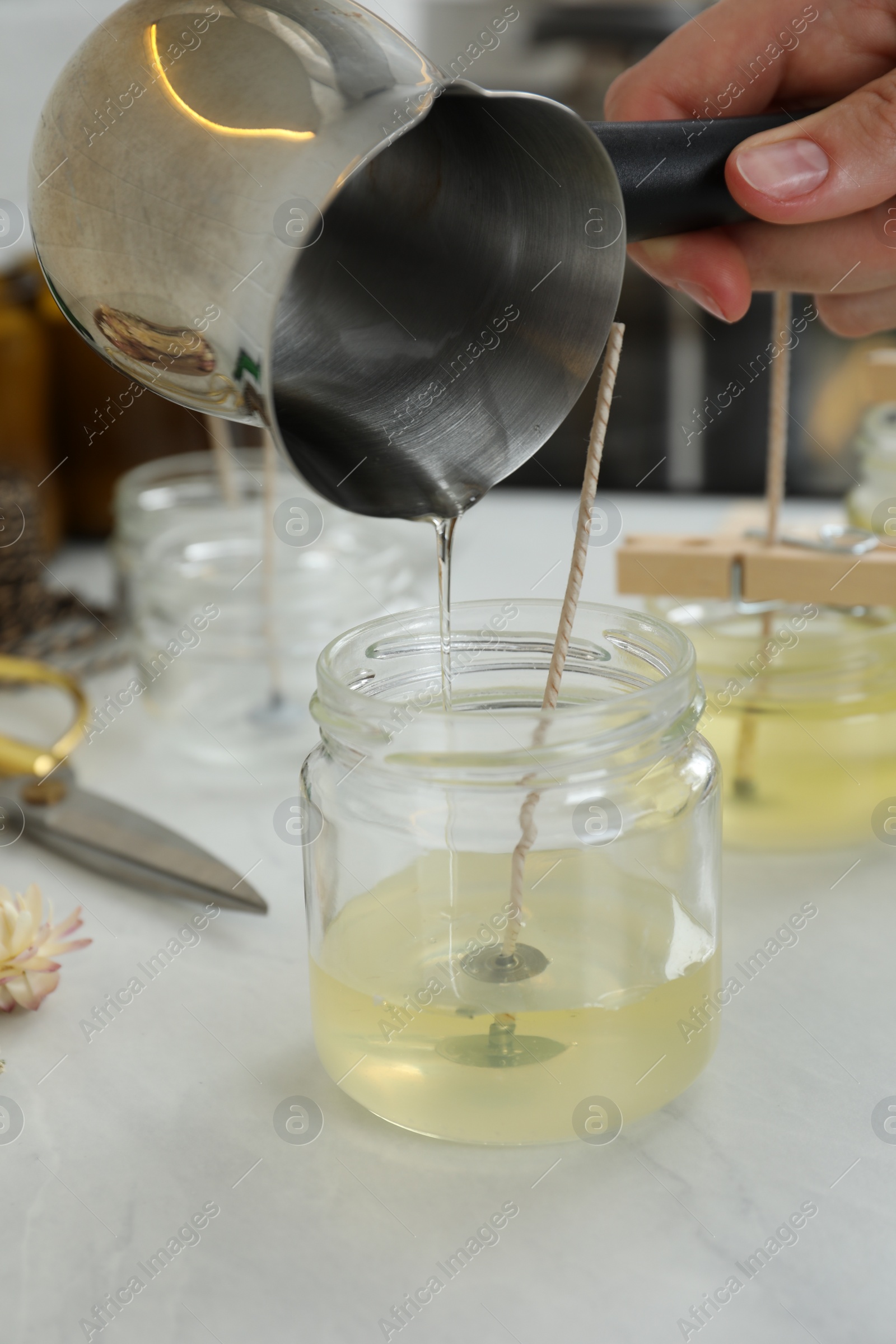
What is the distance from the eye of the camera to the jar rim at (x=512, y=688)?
0.46m

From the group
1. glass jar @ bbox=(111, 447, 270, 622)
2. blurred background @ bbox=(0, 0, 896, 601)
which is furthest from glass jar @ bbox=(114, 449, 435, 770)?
blurred background @ bbox=(0, 0, 896, 601)

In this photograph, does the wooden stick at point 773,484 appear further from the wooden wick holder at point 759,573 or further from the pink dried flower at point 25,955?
the pink dried flower at point 25,955

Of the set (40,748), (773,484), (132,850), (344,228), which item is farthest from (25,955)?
(773,484)

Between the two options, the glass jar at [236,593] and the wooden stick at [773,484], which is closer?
the wooden stick at [773,484]

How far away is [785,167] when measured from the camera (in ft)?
1.95

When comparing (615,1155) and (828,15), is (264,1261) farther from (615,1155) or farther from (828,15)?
(828,15)

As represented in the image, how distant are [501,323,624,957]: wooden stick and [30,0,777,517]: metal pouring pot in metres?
0.02

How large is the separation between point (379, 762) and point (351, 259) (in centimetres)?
21

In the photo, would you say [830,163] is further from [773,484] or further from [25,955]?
[25,955]

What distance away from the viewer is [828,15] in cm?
71

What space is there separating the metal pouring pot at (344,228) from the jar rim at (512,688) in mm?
71

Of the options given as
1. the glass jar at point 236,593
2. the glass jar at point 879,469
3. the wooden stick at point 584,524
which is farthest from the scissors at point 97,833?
the glass jar at point 879,469

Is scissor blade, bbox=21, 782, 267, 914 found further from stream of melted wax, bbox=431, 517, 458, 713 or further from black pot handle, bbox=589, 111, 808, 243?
black pot handle, bbox=589, 111, 808, 243

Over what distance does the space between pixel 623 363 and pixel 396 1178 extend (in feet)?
3.55
